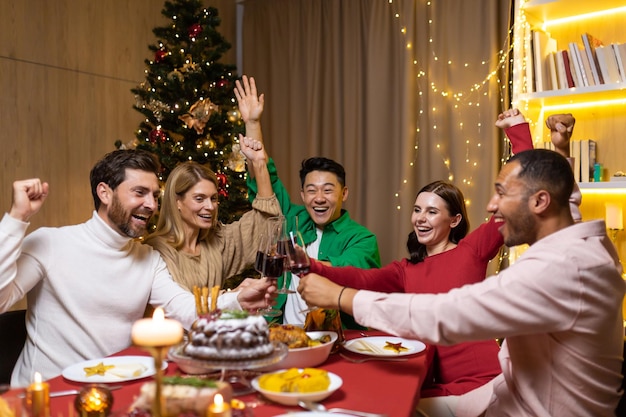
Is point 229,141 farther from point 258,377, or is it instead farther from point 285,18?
point 258,377

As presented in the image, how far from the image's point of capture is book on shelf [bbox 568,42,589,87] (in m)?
3.37

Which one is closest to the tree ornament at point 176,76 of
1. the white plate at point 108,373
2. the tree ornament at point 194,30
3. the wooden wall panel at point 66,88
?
the tree ornament at point 194,30

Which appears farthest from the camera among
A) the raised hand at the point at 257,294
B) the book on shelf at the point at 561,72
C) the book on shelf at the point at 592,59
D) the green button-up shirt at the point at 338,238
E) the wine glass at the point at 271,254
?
the book on shelf at the point at 561,72

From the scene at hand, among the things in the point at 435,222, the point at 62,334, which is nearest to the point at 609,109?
the point at 435,222

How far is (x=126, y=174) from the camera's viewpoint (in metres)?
2.35

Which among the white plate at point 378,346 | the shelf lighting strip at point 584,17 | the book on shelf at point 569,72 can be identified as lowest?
the white plate at point 378,346

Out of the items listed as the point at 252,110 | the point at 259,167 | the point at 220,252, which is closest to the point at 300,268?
the point at 220,252

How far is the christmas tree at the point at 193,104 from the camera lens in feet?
13.2

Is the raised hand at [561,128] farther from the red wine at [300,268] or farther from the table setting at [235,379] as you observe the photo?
the red wine at [300,268]

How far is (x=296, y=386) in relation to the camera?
1.43 meters

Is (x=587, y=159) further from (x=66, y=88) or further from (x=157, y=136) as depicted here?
(x=66, y=88)

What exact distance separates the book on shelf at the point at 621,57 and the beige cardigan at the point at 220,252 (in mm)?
2075

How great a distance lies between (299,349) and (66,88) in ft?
11.6

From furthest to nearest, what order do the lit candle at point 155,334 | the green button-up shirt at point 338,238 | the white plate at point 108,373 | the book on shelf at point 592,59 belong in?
the book on shelf at point 592,59 → the green button-up shirt at point 338,238 → the white plate at point 108,373 → the lit candle at point 155,334
